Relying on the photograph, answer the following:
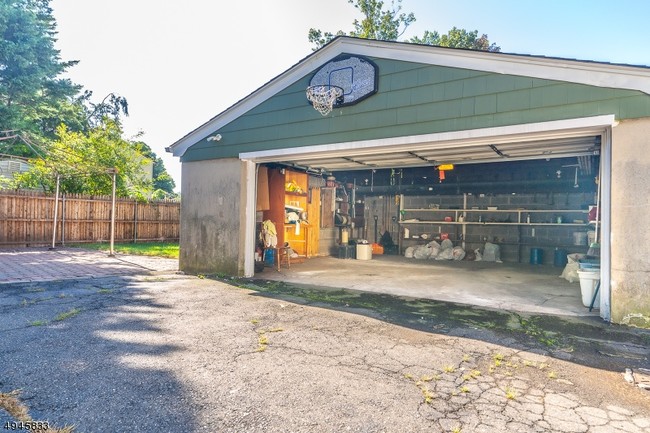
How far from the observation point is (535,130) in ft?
15.1

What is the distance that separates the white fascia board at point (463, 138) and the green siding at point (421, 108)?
→ 0.07m

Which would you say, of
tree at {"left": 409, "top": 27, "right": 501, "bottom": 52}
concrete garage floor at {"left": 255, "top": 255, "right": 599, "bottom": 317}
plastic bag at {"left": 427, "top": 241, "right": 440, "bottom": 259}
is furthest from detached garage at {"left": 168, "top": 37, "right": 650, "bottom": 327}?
tree at {"left": 409, "top": 27, "right": 501, "bottom": 52}

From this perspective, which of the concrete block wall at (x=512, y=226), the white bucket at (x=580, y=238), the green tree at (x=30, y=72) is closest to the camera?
the white bucket at (x=580, y=238)

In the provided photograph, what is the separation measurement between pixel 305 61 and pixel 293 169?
3535 mm

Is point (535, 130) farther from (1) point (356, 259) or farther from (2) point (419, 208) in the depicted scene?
(2) point (419, 208)

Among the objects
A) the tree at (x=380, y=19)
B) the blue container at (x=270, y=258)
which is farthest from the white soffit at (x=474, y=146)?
the tree at (x=380, y=19)

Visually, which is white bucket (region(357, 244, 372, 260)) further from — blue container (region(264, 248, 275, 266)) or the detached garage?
blue container (region(264, 248, 275, 266))

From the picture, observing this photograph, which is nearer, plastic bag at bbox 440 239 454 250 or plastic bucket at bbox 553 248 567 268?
plastic bucket at bbox 553 248 567 268

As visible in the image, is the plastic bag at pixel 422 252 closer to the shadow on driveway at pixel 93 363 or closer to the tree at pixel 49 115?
the shadow on driveway at pixel 93 363

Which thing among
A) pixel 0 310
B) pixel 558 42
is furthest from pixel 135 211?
pixel 558 42

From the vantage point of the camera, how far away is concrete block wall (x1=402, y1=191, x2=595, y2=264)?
10.6 m

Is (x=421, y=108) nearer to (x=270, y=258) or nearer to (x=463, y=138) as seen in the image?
(x=463, y=138)

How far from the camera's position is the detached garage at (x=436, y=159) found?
4.17 m

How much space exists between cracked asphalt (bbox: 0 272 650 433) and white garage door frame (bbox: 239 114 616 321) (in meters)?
2.01
